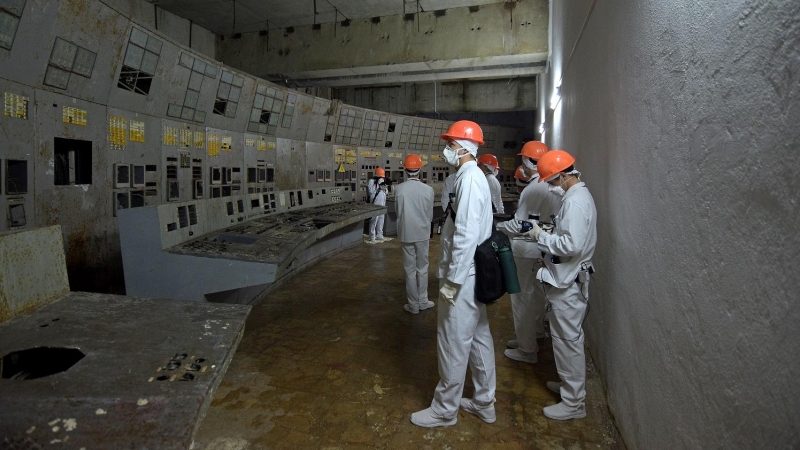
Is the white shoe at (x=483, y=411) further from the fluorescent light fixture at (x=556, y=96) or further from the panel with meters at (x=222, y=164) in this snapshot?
the fluorescent light fixture at (x=556, y=96)

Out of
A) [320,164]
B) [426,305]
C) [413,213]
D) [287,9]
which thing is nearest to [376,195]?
[320,164]

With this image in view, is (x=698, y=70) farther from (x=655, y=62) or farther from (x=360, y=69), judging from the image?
(x=360, y=69)

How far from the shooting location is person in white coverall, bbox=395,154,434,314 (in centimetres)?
Result: 447

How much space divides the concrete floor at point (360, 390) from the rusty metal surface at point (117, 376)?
832mm

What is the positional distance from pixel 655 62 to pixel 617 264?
3.75 ft

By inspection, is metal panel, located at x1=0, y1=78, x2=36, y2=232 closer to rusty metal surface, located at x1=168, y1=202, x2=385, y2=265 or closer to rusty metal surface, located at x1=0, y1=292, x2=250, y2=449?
rusty metal surface, located at x1=168, y1=202, x2=385, y2=265

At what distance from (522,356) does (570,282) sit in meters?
1.12

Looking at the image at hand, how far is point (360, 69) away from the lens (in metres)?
7.96

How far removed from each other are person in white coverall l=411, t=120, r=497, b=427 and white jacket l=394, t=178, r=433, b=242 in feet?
6.18

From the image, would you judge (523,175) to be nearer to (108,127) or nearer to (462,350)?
(462,350)

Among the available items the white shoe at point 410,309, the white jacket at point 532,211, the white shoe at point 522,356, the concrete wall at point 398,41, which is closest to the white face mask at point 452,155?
the white jacket at point 532,211

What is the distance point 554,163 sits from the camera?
265 cm

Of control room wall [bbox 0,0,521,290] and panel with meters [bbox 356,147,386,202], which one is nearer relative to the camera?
control room wall [bbox 0,0,521,290]

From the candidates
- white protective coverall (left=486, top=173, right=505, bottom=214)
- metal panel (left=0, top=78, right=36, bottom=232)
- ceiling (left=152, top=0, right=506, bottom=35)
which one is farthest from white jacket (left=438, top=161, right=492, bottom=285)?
ceiling (left=152, top=0, right=506, bottom=35)
